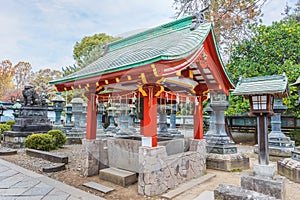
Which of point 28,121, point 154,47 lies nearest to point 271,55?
point 154,47

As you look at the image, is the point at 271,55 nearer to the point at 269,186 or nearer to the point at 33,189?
the point at 269,186

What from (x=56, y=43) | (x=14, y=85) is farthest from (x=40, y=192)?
(x=14, y=85)

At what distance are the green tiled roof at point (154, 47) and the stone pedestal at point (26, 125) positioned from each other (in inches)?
207

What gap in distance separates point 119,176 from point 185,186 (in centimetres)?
153

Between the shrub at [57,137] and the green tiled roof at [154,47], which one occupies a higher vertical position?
the green tiled roof at [154,47]

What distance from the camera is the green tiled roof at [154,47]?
143 inches

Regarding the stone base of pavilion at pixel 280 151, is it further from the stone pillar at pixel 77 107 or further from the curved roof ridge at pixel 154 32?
the stone pillar at pixel 77 107

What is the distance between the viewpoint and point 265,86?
4484mm

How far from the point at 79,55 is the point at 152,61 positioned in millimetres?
19090

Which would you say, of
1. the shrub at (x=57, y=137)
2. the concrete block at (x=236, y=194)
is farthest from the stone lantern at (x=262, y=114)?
the shrub at (x=57, y=137)

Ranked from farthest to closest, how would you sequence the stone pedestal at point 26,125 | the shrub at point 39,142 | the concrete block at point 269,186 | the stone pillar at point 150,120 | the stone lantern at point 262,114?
the stone pedestal at point 26,125
the shrub at point 39,142
the stone pillar at point 150,120
the stone lantern at point 262,114
the concrete block at point 269,186

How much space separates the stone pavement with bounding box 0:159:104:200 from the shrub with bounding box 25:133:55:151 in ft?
9.22

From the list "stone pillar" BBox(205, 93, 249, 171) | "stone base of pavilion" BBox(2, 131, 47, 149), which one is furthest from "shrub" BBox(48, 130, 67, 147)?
"stone pillar" BBox(205, 93, 249, 171)

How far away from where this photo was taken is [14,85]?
28641 mm
